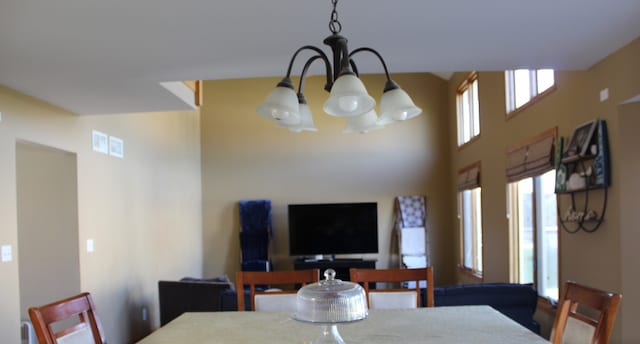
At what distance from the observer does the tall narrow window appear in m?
4.48

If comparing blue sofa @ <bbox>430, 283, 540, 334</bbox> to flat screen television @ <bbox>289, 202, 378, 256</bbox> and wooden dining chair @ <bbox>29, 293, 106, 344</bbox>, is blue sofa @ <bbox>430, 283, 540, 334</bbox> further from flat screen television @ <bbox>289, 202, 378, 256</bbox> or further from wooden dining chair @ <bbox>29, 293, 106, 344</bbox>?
flat screen television @ <bbox>289, 202, 378, 256</bbox>

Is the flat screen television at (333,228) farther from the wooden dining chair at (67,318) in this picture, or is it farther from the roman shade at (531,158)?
the wooden dining chair at (67,318)

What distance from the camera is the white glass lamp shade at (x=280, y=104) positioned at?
6.27 feet

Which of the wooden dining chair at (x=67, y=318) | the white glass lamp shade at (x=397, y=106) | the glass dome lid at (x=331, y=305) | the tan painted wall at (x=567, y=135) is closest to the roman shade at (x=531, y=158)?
the tan painted wall at (x=567, y=135)

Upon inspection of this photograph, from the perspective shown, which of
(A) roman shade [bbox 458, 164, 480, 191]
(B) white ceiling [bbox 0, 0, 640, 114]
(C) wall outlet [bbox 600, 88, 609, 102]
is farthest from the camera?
(A) roman shade [bbox 458, 164, 480, 191]

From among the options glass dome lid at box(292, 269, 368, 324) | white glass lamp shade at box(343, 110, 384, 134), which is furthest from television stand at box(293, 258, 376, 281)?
glass dome lid at box(292, 269, 368, 324)

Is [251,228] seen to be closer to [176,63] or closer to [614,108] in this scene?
[176,63]

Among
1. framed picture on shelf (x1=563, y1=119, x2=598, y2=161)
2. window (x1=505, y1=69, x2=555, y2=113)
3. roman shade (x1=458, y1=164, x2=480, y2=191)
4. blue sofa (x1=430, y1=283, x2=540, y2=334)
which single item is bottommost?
blue sofa (x1=430, y1=283, x2=540, y2=334)

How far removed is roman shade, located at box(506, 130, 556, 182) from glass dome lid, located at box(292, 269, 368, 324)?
10.7ft

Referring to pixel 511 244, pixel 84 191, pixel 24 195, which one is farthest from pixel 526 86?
pixel 24 195

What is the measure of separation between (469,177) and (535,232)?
7.11ft

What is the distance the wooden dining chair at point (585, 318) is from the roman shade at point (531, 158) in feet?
8.67

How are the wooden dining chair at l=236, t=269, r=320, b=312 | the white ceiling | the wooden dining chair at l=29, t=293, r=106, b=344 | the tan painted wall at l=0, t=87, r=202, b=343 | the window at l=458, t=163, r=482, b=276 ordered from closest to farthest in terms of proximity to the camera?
the wooden dining chair at l=29, t=293, r=106, b=344 → the white ceiling → the wooden dining chair at l=236, t=269, r=320, b=312 → the tan painted wall at l=0, t=87, r=202, b=343 → the window at l=458, t=163, r=482, b=276

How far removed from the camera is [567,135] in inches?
158
